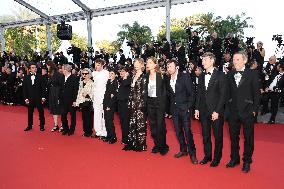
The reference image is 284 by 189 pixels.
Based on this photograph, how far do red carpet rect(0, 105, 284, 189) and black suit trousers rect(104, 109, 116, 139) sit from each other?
0.26 meters

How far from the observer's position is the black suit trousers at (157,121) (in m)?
5.14

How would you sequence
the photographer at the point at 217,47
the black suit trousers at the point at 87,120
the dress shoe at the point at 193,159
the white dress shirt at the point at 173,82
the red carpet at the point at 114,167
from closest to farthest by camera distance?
the red carpet at the point at 114,167 < the dress shoe at the point at 193,159 < the white dress shirt at the point at 173,82 < the black suit trousers at the point at 87,120 < the photographer at the point at 217,47

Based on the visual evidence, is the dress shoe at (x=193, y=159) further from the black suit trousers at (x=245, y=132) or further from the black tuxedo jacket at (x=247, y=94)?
the black tuxedo jacket at (x=247, y=94)

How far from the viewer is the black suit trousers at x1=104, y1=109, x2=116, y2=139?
6.07 meters

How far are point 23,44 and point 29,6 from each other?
27.6 m

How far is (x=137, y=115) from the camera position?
5.34 metres

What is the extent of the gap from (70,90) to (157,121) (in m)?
2.49

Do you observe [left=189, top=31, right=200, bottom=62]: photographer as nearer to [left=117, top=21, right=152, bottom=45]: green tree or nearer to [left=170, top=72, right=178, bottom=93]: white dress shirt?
[left=170, top=72, right=178, bottom=93]: white dress shirt

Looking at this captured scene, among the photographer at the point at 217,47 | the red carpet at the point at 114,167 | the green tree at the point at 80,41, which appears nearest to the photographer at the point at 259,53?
the photographer at the point at 217,47

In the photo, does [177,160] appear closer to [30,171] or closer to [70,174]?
A: [70,174]

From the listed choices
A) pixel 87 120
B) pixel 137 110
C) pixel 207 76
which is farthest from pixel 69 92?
pixel 207 76

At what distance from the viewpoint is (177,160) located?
4898mm

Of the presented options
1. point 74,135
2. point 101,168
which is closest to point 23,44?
point 74,135

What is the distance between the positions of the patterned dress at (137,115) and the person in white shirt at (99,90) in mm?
999
